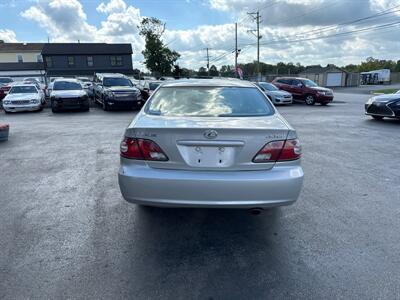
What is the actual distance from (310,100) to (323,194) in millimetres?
→ 16787

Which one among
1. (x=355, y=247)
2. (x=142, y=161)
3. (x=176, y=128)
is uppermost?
(x=176, y=128)

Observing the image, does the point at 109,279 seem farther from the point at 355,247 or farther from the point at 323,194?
the point at 323,194

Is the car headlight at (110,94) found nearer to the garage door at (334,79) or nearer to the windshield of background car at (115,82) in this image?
the windshield of background car at (115,82)

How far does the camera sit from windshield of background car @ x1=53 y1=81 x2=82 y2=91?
1620 cm

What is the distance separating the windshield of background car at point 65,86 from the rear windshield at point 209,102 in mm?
13601

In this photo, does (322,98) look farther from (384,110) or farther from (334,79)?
(334,79)

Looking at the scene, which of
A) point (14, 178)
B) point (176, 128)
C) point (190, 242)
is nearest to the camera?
point (176, 128)

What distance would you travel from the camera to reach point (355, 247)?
3.23 metres

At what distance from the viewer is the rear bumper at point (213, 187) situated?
→ 3.00 m

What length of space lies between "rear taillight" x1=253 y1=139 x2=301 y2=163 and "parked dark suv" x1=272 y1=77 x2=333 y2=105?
58.8 ft

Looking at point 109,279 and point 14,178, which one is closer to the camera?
point 109,279

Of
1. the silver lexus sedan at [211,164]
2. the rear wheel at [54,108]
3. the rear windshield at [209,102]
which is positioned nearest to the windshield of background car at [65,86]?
the rear wheel at [54,108]

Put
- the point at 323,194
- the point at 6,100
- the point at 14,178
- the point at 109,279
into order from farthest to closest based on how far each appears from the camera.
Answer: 1. the point at 6,100
2. the point at 14,178
3. the point at 323,194
4. the point at 109,279

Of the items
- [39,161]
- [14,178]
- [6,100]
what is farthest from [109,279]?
[6,100]
